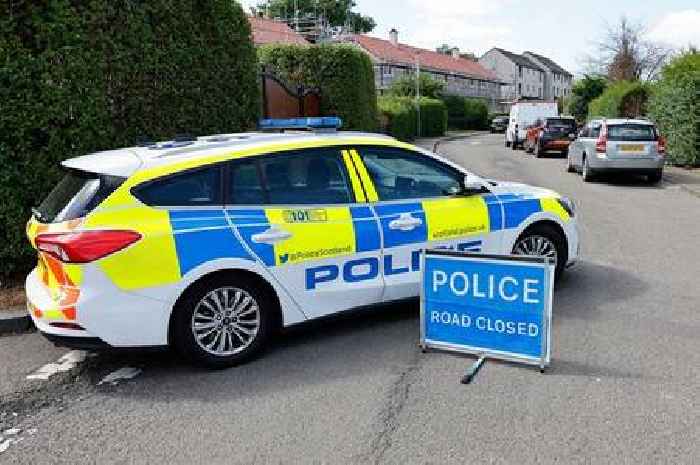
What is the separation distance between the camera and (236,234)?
Result: 4723mm

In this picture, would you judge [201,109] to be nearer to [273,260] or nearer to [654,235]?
[273,260]

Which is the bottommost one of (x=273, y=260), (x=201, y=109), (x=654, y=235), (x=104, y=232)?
(x=654, y=235)

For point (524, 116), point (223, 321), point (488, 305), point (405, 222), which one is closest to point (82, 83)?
point (223, 321)

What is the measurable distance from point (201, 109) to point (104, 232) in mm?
4632

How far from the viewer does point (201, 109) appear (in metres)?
8.73

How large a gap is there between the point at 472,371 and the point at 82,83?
479 cm

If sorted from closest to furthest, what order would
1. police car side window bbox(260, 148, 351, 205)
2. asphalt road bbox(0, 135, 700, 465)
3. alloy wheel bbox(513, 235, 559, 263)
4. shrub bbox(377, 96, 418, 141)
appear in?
asphalt road bbox(0, 135, 700, 465) < police car side window bbox(260, 148, 351, 205) < alloy wheel bbox(513, 235, 559, 263) < shrub bbox(377, 96, 418, 141)

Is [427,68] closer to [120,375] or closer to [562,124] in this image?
[562,124]

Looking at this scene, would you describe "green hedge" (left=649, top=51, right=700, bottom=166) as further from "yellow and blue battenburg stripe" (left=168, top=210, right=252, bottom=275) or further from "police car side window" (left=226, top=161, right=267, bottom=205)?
"yellow and blue battenburg stripe" (left=168, top=210, right=252, bottom=275)

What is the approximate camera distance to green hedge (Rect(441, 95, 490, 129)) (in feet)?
204

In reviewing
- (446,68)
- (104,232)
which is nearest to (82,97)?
(104,232)

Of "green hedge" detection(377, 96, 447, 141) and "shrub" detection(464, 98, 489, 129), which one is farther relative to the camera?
"shrub" detection(464, 98, 489, 129)

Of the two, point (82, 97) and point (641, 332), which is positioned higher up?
point (82, 97)

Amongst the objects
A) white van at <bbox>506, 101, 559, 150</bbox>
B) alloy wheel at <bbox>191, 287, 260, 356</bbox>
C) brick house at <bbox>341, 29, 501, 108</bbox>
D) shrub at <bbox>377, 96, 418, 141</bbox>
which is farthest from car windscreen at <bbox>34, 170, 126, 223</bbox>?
brick house at <bbox>341, 29, 501, 108</bbox>
